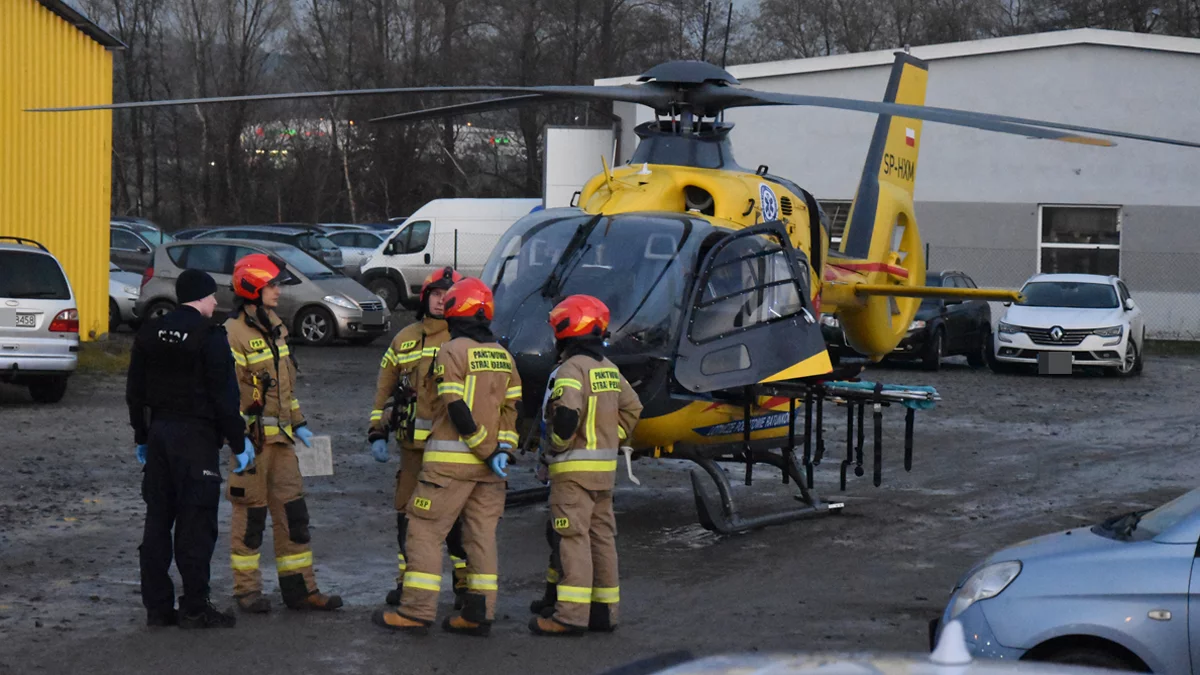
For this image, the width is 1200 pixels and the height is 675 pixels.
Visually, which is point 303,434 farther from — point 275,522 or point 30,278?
point 30,278

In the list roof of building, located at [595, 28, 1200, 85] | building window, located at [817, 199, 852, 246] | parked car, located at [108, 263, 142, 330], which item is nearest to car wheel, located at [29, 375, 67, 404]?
parked car, located at [108, 263, 142, 330]

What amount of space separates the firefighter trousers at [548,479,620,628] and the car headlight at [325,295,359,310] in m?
17.4

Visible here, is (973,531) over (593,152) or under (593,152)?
under

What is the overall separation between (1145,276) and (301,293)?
17637 mm

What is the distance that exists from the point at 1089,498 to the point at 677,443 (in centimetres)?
434

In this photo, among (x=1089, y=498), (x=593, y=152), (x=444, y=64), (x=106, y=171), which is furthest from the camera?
(x=444, y=64)

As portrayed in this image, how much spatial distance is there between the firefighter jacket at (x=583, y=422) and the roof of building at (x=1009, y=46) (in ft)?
79.1

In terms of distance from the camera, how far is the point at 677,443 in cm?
1038

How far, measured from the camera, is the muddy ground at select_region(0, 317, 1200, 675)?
747 centimetres

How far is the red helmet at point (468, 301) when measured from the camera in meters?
7.88

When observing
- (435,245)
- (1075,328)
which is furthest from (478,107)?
(435,245)

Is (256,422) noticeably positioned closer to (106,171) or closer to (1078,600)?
(1078,600)

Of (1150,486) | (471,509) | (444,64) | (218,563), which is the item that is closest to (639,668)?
(471,509)

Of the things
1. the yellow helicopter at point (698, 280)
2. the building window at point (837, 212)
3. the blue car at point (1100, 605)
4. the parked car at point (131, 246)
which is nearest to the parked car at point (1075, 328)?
the building window at point (837, 212)
